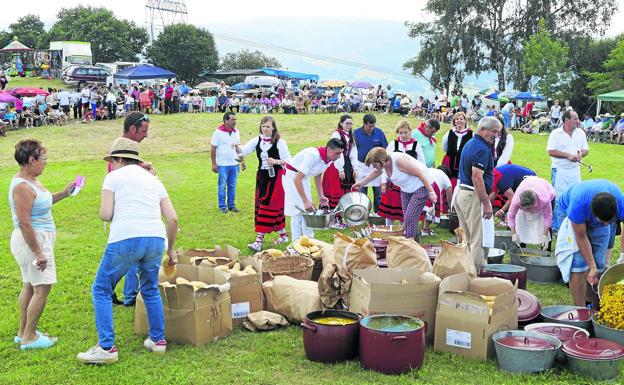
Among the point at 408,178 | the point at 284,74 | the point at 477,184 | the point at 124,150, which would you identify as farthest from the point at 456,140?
the point at 284,74

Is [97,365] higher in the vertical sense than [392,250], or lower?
lower

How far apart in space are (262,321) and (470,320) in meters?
1.83

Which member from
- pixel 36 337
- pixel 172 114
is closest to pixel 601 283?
pixel 36 337

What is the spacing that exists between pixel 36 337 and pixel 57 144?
1892cm

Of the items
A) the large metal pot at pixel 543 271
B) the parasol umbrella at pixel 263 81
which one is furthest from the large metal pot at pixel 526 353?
the parasol umbrella at pixel 263 81

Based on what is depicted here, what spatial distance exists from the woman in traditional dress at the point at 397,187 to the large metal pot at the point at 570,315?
3901 mm

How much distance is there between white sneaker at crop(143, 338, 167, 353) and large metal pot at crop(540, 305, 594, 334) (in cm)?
320

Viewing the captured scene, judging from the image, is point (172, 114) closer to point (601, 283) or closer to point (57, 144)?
point (57, 144)

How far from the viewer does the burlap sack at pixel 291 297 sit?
5.87 m

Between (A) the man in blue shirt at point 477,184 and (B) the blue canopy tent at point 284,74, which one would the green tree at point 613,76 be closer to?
(B) the blue canopy tent at point 284,74

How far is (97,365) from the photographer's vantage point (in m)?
5.02

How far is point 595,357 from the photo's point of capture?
4.69 meters

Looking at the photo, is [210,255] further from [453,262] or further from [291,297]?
[453,262]

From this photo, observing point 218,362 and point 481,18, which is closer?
point 218,362
